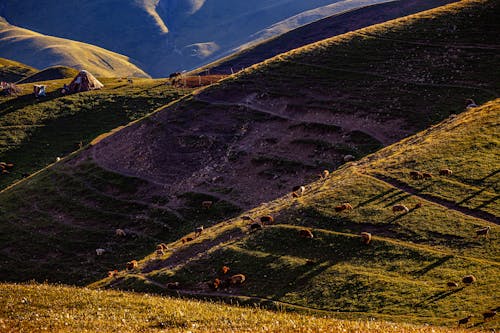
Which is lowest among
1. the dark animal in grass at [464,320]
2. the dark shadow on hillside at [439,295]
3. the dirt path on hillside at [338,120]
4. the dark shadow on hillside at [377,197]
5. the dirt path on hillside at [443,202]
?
the dark shadow on hillside at [439,295]

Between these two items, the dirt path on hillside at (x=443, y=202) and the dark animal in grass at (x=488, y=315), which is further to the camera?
the dirt path on hillside at (x=443, y=202)

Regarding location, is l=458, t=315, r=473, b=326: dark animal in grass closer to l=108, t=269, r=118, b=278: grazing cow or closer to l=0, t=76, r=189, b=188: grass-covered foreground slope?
l=108, t=269, r=118, b=278: grazing cow

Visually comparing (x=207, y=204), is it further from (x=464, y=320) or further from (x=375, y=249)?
(x=464, y=320)

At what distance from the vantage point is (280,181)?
59.5 metres

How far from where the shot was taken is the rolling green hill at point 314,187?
34.9 m

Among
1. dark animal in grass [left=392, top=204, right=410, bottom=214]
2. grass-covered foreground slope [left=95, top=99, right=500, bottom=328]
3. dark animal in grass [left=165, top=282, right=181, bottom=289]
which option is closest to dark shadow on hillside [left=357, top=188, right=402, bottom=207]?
grass-covered foreground slope [left=95, top=99, right=500, bottom=328]

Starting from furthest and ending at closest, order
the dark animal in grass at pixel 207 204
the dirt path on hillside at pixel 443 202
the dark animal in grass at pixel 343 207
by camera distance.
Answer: the dark animal in grass at pixel 207 204, the dark animal in grass at pixel 343 207, the dirt path on hillside at pixel 443 202

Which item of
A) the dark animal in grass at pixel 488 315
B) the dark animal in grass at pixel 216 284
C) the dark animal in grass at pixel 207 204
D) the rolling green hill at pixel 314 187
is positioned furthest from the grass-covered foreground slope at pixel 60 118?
the dark animal in grass at pixel 488 315

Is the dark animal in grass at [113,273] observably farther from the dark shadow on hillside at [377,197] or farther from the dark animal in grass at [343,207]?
the dark shadow on hillside at [377,197]

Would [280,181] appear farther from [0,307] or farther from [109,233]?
[0,307]

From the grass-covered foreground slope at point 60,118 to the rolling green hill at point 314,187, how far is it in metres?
23.2

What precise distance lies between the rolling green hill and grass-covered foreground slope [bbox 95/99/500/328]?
14cm

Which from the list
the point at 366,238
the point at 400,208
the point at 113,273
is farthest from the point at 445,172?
the point at 113,273

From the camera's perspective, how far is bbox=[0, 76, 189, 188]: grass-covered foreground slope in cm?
10019
